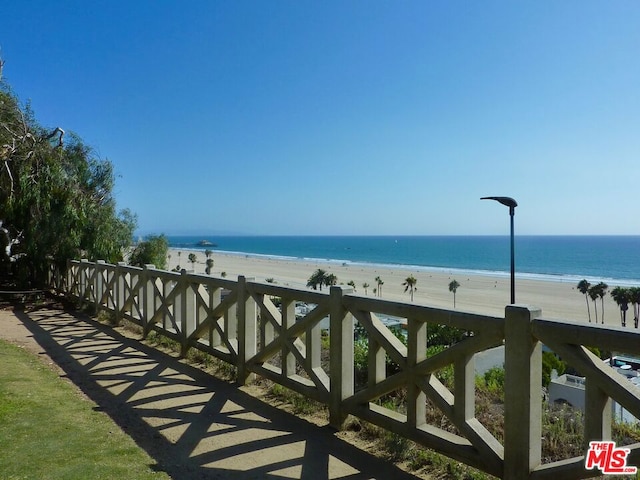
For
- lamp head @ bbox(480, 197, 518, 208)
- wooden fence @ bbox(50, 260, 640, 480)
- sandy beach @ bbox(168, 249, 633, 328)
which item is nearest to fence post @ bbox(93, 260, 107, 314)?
wooden fence @ bbox(50, 260, 640, 480)

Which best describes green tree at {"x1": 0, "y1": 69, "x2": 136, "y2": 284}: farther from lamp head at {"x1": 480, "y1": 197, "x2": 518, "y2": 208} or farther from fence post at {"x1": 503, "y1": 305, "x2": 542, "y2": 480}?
fence post at {"x1": 503, "y1": 305, "x2": 542, "y2": 480}

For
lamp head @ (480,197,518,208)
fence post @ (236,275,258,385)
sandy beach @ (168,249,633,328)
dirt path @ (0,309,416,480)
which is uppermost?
lamp head @ (480,197,518,208)

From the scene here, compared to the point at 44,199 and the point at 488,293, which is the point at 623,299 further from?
the point at 44,199

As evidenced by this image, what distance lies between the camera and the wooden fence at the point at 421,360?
289cm

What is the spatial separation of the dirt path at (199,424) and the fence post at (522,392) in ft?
2.89

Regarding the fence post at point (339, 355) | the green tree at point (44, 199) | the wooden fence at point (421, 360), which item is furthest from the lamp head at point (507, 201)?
the green tree at point (44, 199)

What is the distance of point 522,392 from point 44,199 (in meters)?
13.9

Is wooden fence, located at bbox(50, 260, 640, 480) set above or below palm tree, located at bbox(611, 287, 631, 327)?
above

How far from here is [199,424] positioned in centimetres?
464

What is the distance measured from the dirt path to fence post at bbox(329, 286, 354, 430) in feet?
0.64

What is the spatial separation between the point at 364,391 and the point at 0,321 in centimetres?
958

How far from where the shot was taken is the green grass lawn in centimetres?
353

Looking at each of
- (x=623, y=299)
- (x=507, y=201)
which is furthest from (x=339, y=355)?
(x=623, y=299)

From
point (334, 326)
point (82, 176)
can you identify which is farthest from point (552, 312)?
point (334, 326)
